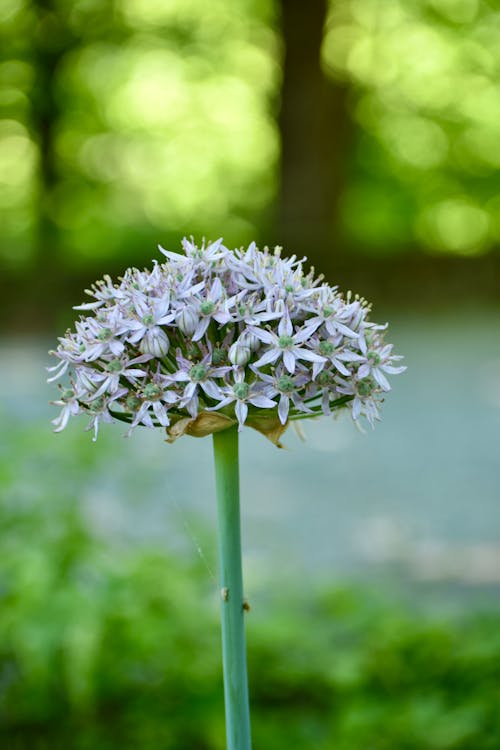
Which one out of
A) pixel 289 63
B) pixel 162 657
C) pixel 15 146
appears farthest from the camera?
pixel 15 146

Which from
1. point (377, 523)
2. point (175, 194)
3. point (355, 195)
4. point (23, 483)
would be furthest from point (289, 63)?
point (23, 483)

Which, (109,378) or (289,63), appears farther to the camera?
(289,63)

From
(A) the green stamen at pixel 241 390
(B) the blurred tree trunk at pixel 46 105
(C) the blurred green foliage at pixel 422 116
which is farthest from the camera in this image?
(C) the blurred green foliage at pixel 422 116

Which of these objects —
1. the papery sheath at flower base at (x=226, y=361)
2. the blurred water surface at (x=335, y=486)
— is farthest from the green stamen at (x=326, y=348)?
the blurred water surface at (x=335, y=486)

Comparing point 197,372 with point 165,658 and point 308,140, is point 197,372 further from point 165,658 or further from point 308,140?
point 308,140

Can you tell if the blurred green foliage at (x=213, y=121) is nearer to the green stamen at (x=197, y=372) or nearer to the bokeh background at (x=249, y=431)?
the bokeh background at (x=249, y=431)


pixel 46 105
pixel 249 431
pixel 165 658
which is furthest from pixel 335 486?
pixel 46 105

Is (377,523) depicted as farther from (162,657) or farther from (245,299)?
(245,299)
